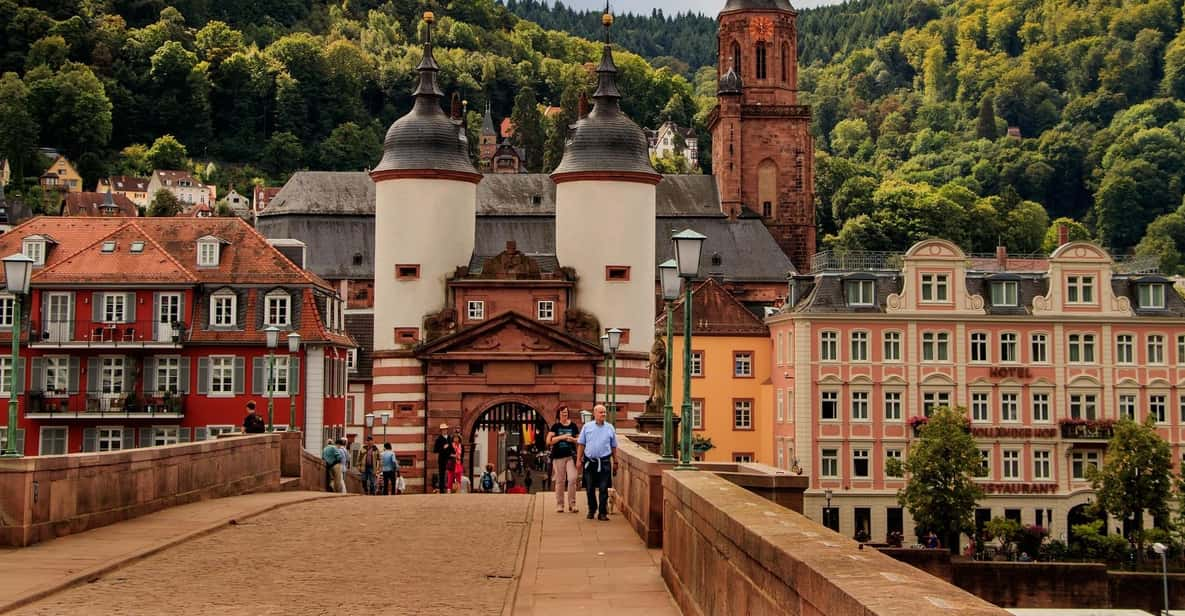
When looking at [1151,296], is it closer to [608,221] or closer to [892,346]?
[892,346]

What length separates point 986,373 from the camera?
248ft

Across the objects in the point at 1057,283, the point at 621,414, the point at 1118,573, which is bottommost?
the point at 1118,573

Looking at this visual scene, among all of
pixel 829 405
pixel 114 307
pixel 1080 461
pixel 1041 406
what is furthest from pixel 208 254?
pixel 1080 461

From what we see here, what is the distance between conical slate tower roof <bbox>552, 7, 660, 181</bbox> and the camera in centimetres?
6431

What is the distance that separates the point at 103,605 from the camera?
1734 cm

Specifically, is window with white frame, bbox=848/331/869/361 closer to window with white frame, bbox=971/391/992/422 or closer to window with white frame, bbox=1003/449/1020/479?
window with white frame, bbox=971/391/992/422

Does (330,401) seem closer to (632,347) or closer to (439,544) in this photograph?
(632,347)

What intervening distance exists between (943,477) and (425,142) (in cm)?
2333

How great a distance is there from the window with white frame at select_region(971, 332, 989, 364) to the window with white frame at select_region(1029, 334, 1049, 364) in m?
1.96

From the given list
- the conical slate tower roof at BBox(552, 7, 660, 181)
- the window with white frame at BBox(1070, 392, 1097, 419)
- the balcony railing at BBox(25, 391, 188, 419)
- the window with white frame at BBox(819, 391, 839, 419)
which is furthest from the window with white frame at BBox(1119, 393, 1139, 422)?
the balcony railing at BBox(25, 391, 188, 419)

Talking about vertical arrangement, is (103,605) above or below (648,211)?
below

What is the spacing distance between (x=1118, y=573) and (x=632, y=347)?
18856 millimetres

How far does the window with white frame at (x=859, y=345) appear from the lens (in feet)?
247

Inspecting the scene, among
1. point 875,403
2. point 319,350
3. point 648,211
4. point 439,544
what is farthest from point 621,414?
point 439,544
